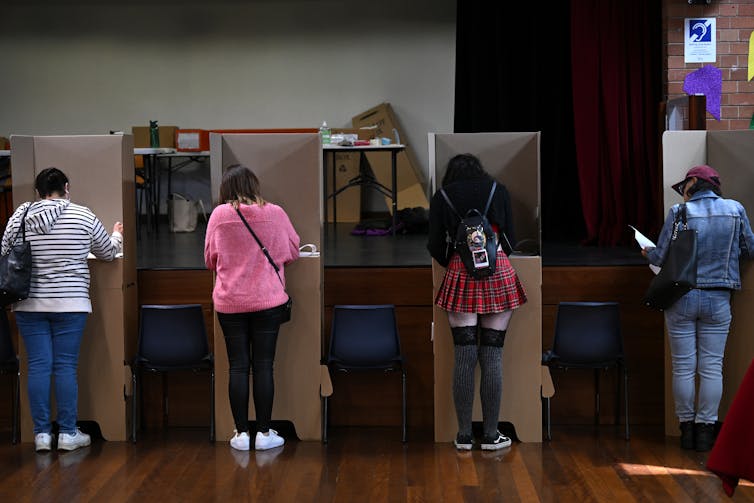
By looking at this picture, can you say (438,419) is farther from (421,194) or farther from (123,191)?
(421,194)

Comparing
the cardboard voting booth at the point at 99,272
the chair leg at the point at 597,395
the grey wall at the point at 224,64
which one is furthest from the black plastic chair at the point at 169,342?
the grey wall at the point at 224,64

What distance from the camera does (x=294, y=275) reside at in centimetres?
523

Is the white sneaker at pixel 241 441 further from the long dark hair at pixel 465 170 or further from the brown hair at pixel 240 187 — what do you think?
the long dark hair at pixel 465 170

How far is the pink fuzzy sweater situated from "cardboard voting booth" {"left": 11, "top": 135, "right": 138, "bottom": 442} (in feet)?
2.41

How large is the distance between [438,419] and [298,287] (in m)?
0.99

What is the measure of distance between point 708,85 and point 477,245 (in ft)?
8.60

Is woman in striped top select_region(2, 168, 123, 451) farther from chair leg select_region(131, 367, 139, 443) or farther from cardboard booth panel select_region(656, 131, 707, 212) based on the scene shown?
cardboard booth panel select_region(656, 131, 707, 212)

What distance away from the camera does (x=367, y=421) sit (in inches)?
221

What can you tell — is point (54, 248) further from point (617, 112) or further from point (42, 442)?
point (617, 112)

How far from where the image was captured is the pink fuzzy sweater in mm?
4801

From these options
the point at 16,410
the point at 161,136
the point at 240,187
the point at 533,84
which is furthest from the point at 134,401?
the point at 161,136

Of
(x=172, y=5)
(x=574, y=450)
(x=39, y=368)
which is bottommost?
(x=574, y=450)

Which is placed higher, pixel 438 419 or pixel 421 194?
pixel 421 194

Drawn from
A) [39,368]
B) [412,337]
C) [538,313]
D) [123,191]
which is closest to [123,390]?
[39,368]
